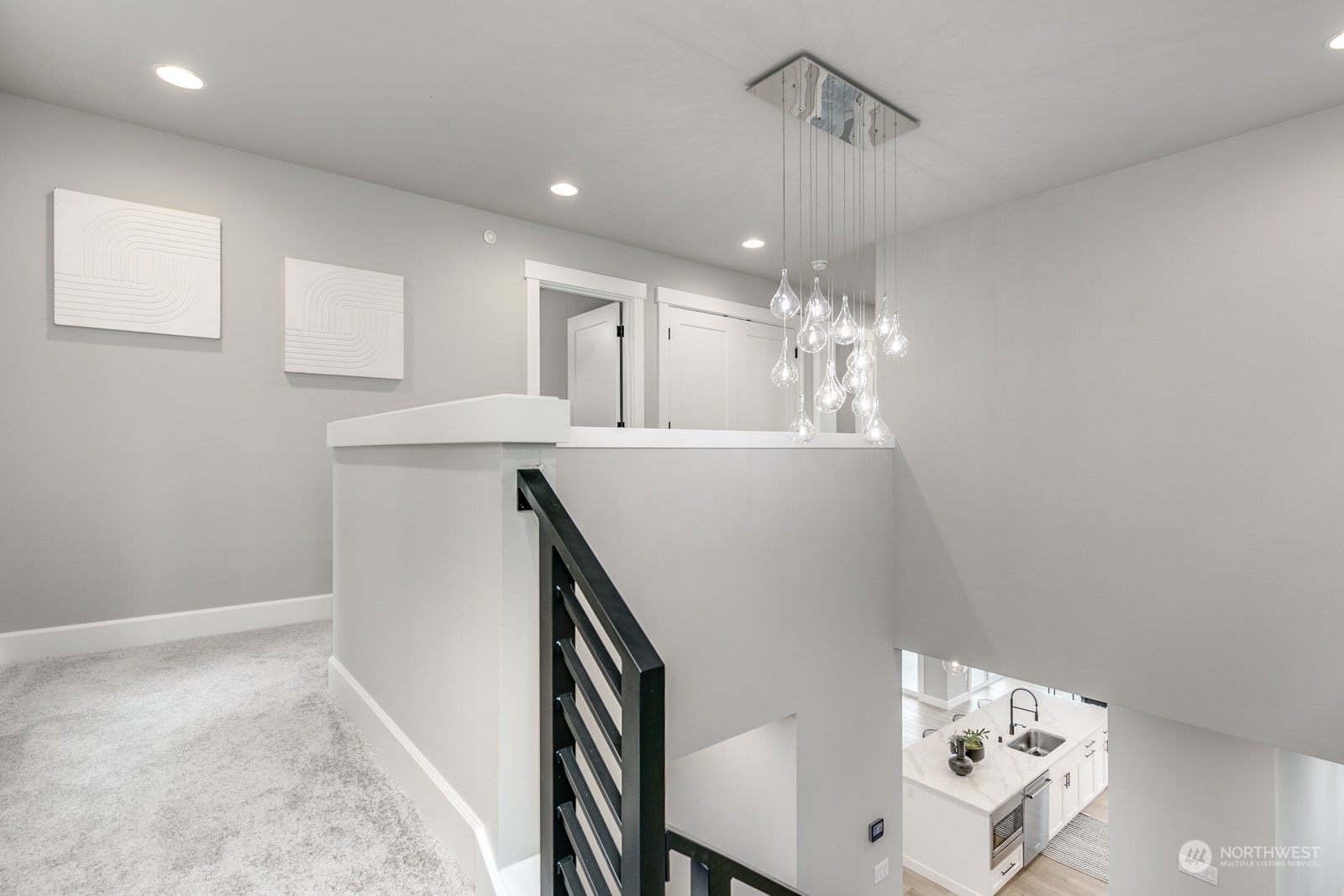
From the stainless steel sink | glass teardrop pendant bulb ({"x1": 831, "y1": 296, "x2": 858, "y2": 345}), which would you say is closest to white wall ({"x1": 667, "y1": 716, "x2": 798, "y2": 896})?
glass teardrop pendant bulb ({"x1": 831, "y1": 296, "x2": 858, "y2": 345})

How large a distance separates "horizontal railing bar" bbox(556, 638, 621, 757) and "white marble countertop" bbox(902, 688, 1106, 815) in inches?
185

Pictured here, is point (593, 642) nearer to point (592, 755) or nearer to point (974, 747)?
point (592, 755)

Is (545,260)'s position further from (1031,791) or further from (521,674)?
(1031,791)

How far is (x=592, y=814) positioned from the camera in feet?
3.30

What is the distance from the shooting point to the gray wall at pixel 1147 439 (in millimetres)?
2480

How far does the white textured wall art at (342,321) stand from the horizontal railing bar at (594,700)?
101 inches

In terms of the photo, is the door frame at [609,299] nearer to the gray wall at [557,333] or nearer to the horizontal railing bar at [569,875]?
the gray wall at [557,333]

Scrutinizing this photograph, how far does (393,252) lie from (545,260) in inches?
35.9

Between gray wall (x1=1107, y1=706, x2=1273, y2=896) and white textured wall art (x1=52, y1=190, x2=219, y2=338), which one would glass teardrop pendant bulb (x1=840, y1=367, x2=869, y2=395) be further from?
white textured wall art (x1=52, y1=190, x2=219, y2=338)

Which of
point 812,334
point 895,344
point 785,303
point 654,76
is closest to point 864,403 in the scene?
point 895,344

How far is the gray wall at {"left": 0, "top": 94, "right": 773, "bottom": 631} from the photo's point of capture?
8.02 ft

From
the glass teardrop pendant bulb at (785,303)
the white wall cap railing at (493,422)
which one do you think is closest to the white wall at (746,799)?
the glass teardrop pendant bulb at (785,303)

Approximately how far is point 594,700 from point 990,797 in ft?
17.6

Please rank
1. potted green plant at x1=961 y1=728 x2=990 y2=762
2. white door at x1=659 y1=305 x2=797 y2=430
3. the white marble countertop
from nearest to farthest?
white door at x1=659 y1=305 x2=797 y2=430 → the white marble countertop → potted green plant at x1=961 y1=728 x2=990 y2=762
